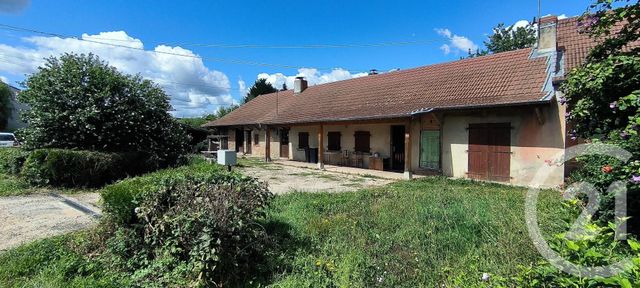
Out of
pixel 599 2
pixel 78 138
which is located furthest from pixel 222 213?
pixel 78 138

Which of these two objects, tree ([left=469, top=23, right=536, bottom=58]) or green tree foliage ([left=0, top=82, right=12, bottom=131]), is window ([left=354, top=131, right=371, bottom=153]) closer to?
tree ([left=469, top=23, right=536, bottom=58])

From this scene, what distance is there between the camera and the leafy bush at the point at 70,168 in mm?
9578

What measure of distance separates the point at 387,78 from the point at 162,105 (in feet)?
35.4

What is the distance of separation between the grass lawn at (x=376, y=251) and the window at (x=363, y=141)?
385 inches

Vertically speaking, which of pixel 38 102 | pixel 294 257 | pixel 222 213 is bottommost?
pixel 294 257

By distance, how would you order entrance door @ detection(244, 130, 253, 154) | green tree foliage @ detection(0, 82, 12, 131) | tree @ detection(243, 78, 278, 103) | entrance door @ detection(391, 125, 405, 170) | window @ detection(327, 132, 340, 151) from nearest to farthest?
entrance door @ detection(391, 125, 405, 170)
window @ detection(327, 132, 340, 151)
entrance door @ detection(244, 130, 253, 154)
green tree foliage @ detection(0, 82, 12, 131)
tree @ detection(243, 78, 278, 103)

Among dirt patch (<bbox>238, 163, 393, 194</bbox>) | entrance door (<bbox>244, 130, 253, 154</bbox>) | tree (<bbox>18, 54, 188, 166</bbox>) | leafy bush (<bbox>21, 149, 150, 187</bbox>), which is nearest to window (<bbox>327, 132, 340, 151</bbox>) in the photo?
dirt patch (<bbox>238, 163, 393, 194</bbox>)

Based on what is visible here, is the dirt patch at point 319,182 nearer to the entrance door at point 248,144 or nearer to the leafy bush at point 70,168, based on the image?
the leafy bush at point 70,168

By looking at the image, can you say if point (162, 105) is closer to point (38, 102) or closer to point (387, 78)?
point (38, 102)

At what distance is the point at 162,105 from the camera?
11.9 m

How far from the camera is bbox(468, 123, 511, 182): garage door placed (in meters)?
10.4

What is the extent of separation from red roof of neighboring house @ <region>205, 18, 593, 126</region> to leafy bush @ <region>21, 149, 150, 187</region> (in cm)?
825

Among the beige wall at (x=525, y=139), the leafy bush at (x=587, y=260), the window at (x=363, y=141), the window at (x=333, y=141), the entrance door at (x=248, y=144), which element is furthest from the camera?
the entrance door at (x=248, y=144)

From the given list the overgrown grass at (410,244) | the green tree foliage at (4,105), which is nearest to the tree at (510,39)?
the overgrown grass at (410,244)
